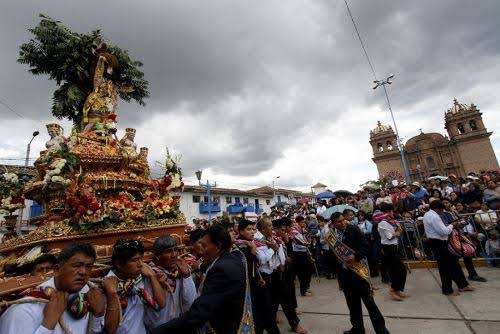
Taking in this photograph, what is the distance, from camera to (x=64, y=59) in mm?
7801

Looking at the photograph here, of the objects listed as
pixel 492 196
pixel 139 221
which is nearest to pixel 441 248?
pixel 492 196

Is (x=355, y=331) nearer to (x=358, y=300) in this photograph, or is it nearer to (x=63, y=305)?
(x=358, y=300)

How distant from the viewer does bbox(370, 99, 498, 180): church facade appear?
159ft

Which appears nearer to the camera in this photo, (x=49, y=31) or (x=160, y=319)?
(x=160, y=319)

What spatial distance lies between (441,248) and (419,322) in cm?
181

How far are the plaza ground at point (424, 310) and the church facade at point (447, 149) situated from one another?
48557mm

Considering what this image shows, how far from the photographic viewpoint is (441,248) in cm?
528

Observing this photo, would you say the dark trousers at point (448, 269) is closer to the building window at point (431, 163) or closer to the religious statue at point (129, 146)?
the religious statue at point (129, 146)

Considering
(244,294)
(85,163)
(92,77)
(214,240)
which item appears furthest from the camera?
(92,77)

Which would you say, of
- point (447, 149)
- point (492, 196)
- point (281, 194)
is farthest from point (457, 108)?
point (492, 196)

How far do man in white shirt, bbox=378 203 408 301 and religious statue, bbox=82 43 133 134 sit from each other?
7146 millimetres

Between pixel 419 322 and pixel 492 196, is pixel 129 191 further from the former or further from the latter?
pixel 492 196

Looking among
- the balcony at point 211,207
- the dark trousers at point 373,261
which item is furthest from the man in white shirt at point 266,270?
the balcony at point 211,207

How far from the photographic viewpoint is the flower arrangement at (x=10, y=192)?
5153 millimetres
